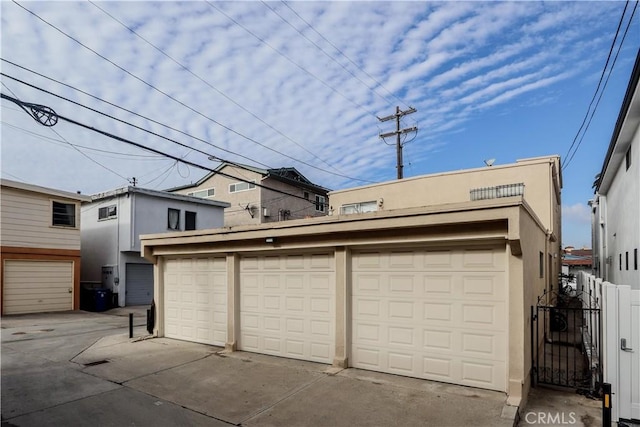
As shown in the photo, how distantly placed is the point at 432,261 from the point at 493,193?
25.7 feet

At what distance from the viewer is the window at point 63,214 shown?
60.3 ft

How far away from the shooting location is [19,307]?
16.8 meters

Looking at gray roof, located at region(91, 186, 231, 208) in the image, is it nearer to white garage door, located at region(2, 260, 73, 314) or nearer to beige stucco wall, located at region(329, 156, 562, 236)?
white garage door, located at region(2, 260, 73, 314)

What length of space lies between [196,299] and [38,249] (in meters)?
11.6

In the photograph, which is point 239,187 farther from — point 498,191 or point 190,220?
point 498,191

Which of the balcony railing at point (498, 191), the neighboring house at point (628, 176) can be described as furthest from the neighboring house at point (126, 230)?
the neighboring house at point (628, 176)

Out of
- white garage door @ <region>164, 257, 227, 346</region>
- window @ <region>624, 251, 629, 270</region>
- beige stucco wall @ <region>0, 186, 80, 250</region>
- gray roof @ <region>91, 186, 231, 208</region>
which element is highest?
gray roof @ <region>91, 186, 231, 208</region>

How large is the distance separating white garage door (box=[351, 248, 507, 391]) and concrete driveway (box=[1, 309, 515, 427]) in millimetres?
315

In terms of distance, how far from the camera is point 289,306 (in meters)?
8.66

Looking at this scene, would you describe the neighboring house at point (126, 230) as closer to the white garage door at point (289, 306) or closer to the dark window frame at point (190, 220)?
the dark window frame at point (190, 220)

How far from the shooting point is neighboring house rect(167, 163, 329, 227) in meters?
28.3

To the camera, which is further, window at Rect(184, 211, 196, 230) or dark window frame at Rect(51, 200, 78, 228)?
window at Rect(184, 211, 196, 230)

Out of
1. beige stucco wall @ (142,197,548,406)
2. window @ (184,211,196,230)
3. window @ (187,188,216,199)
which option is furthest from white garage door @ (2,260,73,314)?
window @ (187,188,216,199)

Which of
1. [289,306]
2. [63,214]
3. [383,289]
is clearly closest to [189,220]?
[63,214]
